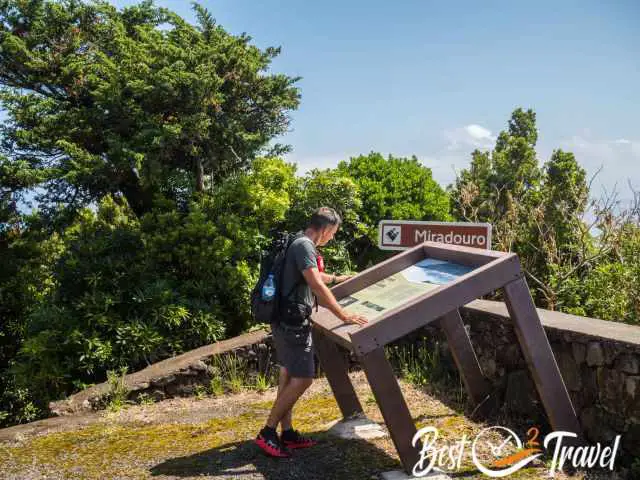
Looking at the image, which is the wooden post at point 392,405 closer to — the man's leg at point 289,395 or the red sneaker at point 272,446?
the man's leg at point 289,395

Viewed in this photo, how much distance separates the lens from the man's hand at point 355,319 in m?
4.06

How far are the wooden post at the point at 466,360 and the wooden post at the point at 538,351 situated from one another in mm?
1151

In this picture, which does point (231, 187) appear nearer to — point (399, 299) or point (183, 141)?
point (183, 141)

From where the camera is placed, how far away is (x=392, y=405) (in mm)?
4059

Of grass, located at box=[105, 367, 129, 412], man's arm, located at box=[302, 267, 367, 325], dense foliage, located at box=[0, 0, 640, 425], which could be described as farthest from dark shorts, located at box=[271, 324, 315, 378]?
dense foliage, located at box=[0, 0, 640, 425]

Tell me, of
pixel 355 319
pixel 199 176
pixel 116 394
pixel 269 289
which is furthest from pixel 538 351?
pixel 199 176

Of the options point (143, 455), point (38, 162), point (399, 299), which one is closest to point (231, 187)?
point (38, 162)

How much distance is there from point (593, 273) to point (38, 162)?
8.95m

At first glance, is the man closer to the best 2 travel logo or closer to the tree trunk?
the best 2 travel logo

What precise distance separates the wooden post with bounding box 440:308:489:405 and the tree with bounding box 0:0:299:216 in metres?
5.24

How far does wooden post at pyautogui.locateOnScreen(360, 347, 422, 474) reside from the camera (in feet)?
13.1

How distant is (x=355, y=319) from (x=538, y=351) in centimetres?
120

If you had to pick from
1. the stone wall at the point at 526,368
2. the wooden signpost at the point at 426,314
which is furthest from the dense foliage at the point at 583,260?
the wooden signpost at the point at 426,314

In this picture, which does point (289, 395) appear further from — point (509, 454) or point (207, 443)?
point (509, 454)
